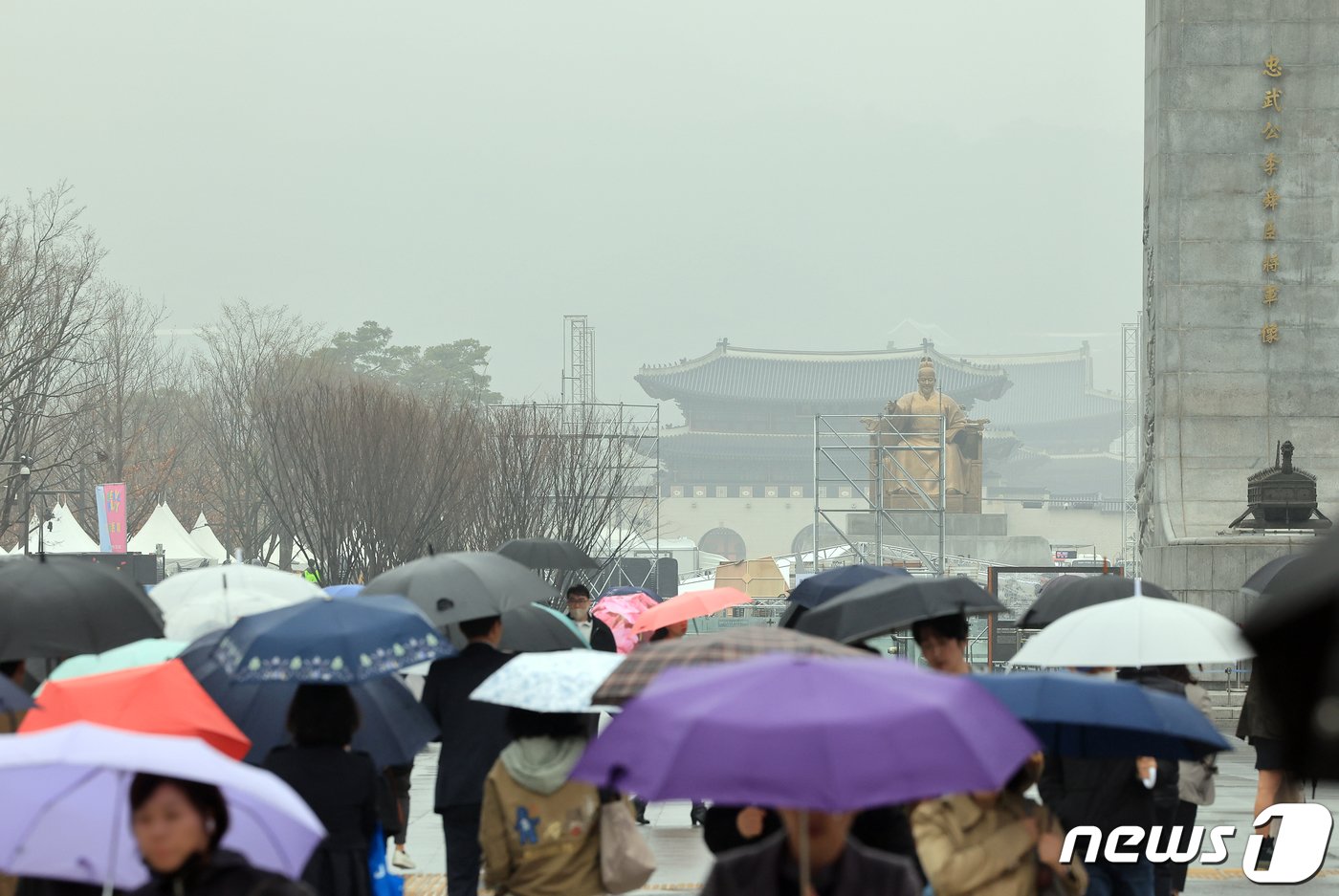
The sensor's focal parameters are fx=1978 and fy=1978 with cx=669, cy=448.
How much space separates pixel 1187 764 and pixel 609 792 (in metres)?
3.14

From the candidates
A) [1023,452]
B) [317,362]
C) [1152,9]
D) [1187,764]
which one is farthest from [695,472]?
[1187,764]

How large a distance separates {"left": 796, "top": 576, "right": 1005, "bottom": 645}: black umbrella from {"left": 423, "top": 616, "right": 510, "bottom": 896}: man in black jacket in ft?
3.94

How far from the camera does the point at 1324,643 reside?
2637 millimetres

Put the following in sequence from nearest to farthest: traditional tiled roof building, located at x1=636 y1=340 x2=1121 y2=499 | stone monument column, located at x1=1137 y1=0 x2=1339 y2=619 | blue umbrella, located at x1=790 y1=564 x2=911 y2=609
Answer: blue umbrella, located at x1=790 y1=564 x2=911 y2=609, stone monument column, located at x1=1137 y1=0 x2=1339 y2=619, traditional tiled roof building, located at x1=636 y1=340 x2=1121 y2=499

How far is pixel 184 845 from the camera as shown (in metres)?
3.62

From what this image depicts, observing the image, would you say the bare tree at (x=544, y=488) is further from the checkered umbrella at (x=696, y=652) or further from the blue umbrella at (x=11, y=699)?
the blue umbrella at (x=11, y=699)

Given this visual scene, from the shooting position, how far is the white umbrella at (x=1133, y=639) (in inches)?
264

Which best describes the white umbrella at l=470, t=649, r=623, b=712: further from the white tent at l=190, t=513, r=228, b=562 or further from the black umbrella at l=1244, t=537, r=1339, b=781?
the white tent at l=190, t=513, r=228, b=562

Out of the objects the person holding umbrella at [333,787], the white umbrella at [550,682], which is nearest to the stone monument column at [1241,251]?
the white umbrella at [550,682]

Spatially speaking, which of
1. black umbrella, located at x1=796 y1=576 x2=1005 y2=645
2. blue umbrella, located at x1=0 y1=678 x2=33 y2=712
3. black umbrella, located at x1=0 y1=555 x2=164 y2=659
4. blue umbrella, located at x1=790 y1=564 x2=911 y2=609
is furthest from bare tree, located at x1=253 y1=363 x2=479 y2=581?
blue umbrella, located at x1=0 y1=678 x2=33 y2=712

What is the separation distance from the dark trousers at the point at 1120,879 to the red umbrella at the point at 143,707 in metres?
2.65

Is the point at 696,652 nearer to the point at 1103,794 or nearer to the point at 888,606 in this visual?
the point at 1103,794

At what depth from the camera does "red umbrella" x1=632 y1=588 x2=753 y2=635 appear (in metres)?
10.1

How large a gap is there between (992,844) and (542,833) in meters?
1.44
